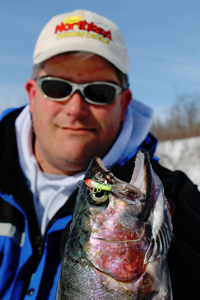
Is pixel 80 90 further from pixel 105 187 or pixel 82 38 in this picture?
pixel 105 187

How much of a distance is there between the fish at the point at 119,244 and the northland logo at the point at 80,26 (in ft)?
6.48

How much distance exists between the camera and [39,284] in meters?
2.20

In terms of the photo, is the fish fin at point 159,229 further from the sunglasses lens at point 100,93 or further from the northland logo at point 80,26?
the northland logo at point 80,26

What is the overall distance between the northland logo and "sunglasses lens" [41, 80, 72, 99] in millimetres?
616

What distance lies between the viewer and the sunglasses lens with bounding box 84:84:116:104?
2580mm

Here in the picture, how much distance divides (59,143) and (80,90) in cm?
53

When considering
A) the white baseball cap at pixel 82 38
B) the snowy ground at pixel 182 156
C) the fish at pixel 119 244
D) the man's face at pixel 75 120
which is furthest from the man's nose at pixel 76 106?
→ the snowy ground at pixel 182 156

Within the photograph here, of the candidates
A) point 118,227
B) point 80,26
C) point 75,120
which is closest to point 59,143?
point 75,120

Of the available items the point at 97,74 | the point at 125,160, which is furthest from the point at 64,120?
the point at 125,160

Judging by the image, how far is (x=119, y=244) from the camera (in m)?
1.23

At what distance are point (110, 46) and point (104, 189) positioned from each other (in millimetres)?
1949

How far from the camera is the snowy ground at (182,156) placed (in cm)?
1547

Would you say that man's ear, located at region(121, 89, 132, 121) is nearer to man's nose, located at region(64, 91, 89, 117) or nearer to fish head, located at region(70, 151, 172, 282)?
man's nose, located at region(64, 91, 89, 117)

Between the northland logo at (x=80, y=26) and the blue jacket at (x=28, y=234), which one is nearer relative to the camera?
the blue jacket at (x=28, y=234)
